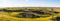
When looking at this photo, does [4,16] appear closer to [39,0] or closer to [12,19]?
[12,19]

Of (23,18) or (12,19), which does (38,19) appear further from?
(12,19)

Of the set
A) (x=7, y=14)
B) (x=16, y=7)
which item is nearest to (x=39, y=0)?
(x=16, y=7)

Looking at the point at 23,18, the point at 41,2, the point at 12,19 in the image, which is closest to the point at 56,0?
the point at 41,2

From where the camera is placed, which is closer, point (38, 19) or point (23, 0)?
point (38, 19)

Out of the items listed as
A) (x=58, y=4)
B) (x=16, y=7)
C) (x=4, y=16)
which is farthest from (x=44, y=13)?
(x=4, y=16)

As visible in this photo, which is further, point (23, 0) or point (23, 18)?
point (23, 0)

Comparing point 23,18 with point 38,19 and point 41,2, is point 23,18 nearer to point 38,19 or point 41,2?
point 38,19

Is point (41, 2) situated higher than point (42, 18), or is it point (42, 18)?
point (41, 2)

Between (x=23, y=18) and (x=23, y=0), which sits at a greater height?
(x=23, y=0)
